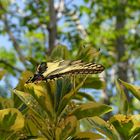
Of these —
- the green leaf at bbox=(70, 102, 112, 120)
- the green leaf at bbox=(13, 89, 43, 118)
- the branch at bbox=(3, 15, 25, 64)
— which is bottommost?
the branch at bbox=(3, 15, 25, 64)

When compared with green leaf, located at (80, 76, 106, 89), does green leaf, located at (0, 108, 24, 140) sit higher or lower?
higher

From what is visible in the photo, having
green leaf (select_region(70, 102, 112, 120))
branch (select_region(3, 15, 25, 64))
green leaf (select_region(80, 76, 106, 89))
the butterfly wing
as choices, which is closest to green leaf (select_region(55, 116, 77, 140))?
green leaf (select_region(70, 102, 112, 120))

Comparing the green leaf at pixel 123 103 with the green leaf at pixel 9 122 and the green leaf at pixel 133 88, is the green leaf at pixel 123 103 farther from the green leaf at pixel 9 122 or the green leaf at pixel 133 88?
the green leaf at pixel 9 122

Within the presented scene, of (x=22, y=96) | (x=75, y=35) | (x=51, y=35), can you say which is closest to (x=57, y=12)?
(x=51, y=35)

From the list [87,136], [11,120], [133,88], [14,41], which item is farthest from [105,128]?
[14,41]

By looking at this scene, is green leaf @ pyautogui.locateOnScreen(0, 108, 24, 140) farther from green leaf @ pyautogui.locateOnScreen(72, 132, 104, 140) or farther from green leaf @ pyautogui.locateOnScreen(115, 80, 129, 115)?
green leaf @ pyautogui.locateOnScreen(115, 80, 129, 115)

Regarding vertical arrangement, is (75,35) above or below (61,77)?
below

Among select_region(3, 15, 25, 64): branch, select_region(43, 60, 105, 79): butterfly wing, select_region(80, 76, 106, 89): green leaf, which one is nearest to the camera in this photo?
select_region(43, 60, 105, 79): butterfly wing

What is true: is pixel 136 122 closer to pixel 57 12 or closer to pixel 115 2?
pixel 57 12
